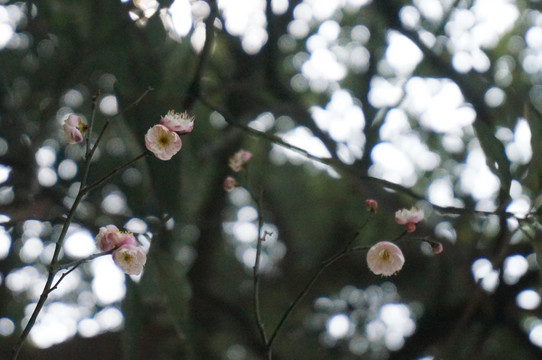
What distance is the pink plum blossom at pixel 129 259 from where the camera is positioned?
27.8 inches

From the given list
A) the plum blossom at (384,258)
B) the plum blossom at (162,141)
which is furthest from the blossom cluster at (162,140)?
the plum blossom at (384,258)

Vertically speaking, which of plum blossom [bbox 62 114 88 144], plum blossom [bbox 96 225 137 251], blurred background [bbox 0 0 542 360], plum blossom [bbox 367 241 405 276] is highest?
plum blossom [bbox 62 114 88 144]

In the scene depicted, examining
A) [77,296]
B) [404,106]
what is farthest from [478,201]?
[77,296]

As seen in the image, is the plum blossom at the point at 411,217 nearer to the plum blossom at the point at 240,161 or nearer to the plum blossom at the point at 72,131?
the plum blossom at the point at 240,161

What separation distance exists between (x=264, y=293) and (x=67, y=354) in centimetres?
54

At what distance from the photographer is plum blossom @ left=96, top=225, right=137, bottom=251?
72cm

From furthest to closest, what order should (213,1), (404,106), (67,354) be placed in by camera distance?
(404,106) < (67,354) < (213,1)

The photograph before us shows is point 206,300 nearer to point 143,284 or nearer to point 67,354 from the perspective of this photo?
point 67,354

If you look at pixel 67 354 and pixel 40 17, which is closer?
pixel 40 17

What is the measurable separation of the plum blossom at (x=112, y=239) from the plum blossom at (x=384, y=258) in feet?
0.89

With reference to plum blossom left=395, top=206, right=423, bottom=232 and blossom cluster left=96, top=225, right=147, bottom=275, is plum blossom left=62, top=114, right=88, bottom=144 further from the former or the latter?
plum blossom left=395, top=206, right=423, bottom=232

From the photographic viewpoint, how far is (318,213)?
2.03m

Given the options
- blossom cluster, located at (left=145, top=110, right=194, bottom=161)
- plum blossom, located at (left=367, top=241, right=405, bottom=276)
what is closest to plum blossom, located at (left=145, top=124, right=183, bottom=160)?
blossom cluster, located at (left=145, top=110, right=194, bottom=161)

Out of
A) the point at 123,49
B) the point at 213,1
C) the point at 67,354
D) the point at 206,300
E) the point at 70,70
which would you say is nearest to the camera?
the point at 213,1
